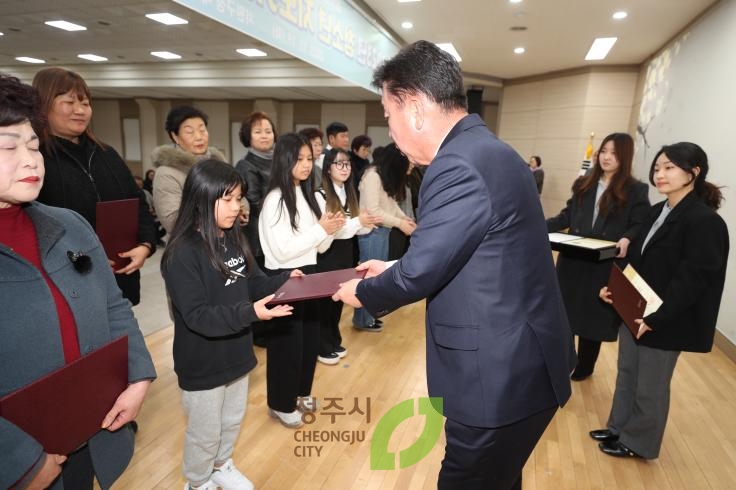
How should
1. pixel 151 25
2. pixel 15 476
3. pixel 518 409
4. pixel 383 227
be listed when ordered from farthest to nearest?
pixel 151 25, pixel 383 227, pixel 518 409, pixel 15 476

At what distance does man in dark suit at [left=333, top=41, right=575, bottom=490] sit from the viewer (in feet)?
3.29

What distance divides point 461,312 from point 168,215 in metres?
1.65

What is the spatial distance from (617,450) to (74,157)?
3.00m

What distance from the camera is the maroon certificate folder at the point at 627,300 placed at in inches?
72.6

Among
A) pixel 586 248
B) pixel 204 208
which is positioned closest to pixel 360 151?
pixel 586 248

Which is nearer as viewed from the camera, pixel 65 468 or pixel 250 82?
pixel 65 468

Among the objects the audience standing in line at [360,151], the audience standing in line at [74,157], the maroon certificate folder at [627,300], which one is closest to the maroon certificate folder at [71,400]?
the audience standing in line at [74,157]

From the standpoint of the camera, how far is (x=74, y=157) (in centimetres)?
181

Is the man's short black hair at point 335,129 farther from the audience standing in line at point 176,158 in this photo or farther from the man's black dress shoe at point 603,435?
the man's black dress shoe at point 603,435

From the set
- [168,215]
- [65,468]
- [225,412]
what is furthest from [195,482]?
[168,215]

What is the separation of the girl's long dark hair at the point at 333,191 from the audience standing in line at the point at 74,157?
3.57 ft

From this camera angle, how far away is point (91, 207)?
6.07 ft

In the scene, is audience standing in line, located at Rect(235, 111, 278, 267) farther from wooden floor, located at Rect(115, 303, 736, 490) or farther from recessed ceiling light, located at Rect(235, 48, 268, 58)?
recessed ceiling light, located at Rect(235, 48, 268, 58)

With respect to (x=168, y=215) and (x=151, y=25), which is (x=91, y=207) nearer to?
(x=168, y=215)
